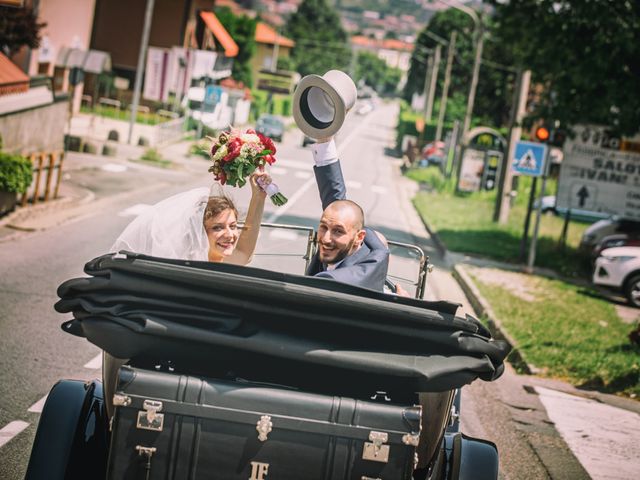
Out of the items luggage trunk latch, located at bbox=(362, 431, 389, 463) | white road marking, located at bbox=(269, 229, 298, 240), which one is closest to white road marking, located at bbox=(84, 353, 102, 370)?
white road marking, located at bbox=(269, 229, 298, 240)

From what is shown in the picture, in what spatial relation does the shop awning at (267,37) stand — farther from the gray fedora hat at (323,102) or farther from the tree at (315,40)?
the gray fedora hat at (323,102)

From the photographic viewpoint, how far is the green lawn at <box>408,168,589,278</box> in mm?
21844

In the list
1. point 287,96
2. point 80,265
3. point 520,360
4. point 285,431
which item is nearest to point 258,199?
point 285,431

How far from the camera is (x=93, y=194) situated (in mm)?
22031

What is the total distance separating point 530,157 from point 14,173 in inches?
385

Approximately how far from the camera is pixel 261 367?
396cm

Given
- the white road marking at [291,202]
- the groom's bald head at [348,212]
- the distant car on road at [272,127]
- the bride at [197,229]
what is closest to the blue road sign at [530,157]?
the white road marking at [291,202]

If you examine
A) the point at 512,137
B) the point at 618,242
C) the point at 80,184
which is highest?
the point at 512,137

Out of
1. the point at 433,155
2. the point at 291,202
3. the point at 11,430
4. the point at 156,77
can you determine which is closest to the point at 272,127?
the point at 156,77

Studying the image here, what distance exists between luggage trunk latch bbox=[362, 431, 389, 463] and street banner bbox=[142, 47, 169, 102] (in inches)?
1631

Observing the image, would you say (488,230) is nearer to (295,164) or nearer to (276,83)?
(295,164)

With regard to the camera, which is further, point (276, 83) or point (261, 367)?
point (276, 83)

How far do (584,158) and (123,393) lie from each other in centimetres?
1827

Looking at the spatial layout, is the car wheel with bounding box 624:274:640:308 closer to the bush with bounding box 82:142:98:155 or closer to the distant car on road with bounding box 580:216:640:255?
the distant car on road with bounding box 580:216:640:255
